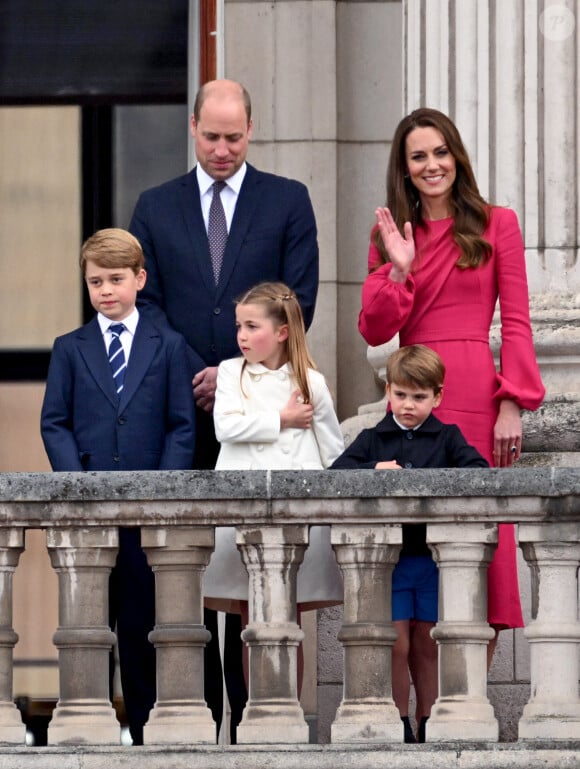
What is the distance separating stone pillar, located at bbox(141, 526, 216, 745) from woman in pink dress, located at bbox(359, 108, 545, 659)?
3.44 feet

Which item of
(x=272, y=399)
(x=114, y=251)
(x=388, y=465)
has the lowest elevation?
(x=388, y=465)

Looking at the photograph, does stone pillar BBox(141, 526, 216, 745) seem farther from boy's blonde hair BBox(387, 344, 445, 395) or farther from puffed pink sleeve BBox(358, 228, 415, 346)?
puffed pink sleeve BBox(358, 228, 415, 346)

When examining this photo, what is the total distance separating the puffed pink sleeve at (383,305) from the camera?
7.97 meters

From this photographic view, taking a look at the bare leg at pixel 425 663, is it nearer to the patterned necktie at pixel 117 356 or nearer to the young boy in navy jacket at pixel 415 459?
the young boy in navy jacket at pixel 415 459

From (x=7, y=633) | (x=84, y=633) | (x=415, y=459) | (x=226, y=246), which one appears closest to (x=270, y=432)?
(x=415, y=459)

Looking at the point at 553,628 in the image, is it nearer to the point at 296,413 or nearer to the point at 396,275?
the point at 296,413

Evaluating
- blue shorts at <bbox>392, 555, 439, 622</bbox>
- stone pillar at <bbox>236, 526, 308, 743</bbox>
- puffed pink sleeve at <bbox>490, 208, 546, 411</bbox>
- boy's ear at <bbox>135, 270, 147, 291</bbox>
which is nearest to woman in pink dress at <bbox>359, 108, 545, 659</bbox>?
puffed pink sleeve at <bbox>490, 208, 546, 411</bbox>

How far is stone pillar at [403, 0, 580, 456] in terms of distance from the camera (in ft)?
31.9

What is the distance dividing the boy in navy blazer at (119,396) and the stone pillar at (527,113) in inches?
71.2

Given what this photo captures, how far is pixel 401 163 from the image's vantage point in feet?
26.9

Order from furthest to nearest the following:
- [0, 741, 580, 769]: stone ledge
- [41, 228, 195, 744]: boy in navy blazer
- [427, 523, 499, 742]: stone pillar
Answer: [41, 228, 195, 744]: boy in navy blazer → [427, 523, 499, 742]: stone pillar → [0, 741, 580, 769]: stone ledge

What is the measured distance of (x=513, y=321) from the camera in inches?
323

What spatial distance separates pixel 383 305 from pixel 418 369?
10.2 inches

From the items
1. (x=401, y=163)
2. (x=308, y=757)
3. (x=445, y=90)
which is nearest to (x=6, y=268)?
(x=445, y=90)
